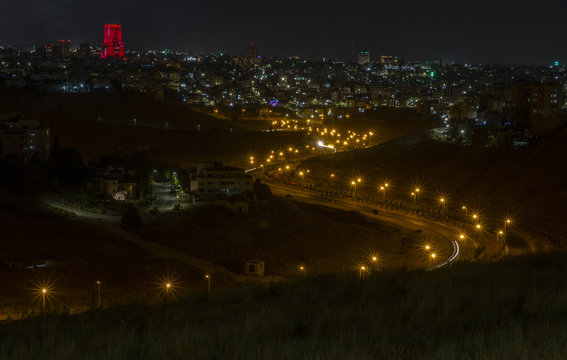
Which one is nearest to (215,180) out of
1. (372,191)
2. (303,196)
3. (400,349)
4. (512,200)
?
(303,196)

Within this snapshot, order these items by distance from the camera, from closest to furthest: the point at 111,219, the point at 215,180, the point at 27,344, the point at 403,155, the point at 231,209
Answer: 1. the point at 27,344
2. the point at 111,219
3. the point at 231,209
4. the point at 215,180
5. the point at 403,155

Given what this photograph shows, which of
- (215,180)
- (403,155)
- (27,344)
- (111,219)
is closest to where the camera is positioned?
(27,344)

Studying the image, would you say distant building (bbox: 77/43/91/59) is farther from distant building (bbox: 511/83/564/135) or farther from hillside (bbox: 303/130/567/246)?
distant building (bbox: 511/83/564/135)

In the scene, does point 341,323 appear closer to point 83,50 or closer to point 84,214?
point 84,214

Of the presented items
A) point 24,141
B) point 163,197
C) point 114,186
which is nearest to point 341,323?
point 114,186

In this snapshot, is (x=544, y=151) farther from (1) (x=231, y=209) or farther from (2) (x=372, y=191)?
(1) (x=231, y=209)

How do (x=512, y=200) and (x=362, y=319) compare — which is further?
(x=512, y=200)
